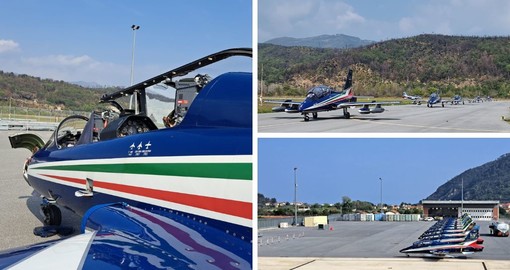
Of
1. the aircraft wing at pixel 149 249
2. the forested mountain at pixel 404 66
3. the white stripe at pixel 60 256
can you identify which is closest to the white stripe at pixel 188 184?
the aircraft wing at pixel 149 249

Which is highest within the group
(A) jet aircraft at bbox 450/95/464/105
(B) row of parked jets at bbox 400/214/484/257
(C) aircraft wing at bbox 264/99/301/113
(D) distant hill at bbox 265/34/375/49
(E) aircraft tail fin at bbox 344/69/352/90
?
(D) distant hill at bbox 265/34/375/49

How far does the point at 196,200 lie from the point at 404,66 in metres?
1.73

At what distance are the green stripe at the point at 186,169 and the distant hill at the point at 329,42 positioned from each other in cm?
81

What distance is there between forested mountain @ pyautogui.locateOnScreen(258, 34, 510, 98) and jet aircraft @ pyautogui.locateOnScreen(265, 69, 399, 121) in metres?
0.06

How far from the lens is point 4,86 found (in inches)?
2894

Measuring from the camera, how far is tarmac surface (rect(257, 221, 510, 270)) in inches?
125

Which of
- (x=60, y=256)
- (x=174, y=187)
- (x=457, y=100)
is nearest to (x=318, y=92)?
(x=457, y=100)

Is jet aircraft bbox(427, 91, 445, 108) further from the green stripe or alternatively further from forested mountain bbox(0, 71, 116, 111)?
forested mountain bbox(0, 71, 116, 111)

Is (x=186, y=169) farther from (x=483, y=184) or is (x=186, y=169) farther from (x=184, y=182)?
(x=483, y=184)

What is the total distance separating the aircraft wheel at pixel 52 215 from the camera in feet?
32.8

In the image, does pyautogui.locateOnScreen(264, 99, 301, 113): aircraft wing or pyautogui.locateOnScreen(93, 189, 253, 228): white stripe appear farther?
pyautogui.locateOnScreen(93, 189, 253, 228): white stripe

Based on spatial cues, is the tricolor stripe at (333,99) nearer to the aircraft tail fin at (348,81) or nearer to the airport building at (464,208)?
the aircraft tail fin at (348,81)

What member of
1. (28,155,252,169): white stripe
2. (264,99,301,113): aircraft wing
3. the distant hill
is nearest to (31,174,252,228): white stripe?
(28,155,252,169): white stripe

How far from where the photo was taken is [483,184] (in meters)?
3.01
